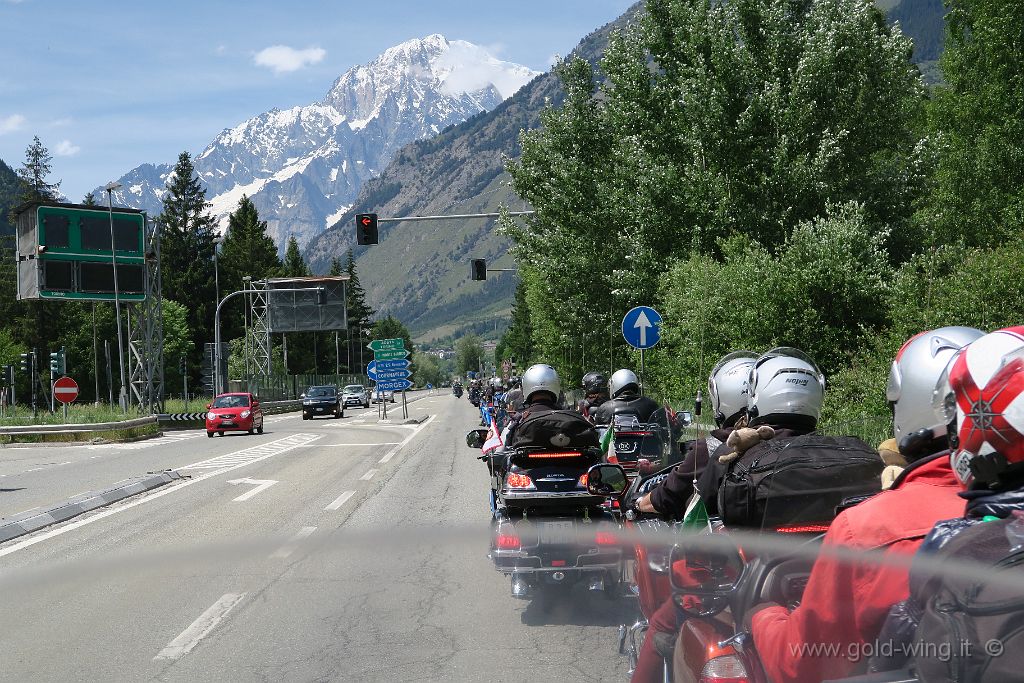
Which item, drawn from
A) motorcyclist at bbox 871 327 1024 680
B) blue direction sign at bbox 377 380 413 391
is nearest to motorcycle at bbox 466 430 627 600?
motorcyclist at bbox 871 327 1024 680

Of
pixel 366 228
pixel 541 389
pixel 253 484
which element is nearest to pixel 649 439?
pixel 541 389

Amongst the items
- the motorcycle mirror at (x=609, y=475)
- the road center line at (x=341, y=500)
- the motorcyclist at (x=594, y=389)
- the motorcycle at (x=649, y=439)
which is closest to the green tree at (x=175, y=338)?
the road center line at (x=341, y=500)

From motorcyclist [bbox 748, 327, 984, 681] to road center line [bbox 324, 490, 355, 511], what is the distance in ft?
37.0

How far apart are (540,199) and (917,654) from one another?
32.1 m

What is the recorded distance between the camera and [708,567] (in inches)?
118

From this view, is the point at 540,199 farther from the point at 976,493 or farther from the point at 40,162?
the point at 40,162

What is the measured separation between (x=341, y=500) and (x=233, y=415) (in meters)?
24.1

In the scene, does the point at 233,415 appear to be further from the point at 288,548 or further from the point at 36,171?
the point at 36,171

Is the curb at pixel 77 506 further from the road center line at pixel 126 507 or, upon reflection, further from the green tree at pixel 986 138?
the green tree at pixel 986 138

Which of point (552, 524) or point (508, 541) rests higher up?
point (508, 541)

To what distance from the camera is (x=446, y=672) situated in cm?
321

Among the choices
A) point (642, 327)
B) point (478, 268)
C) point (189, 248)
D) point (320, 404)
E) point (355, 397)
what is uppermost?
point (189, 248)

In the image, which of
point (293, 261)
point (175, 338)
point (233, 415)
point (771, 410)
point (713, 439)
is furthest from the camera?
point (293, 261)

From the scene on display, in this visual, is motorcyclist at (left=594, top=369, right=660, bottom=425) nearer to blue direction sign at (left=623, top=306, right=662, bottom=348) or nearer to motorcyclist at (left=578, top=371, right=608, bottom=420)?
motorcyclist at (left=578, top=371, right=608, bottom=420)
